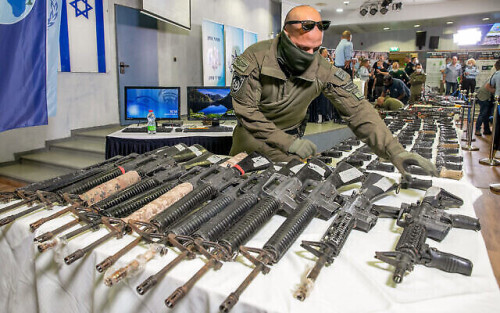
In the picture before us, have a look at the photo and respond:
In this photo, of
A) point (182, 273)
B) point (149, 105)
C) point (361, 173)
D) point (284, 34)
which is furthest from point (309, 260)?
point (149, 105)

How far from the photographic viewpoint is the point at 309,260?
3.12 ft

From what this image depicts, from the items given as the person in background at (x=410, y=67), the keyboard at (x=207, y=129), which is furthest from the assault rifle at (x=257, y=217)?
the person in background at (x=410, y=67)

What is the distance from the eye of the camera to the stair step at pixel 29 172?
3982 mm

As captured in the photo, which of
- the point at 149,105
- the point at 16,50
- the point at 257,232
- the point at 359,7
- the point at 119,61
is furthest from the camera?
the point at 359,7

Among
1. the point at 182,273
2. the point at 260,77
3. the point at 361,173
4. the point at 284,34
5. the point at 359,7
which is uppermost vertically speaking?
the point at 359,7

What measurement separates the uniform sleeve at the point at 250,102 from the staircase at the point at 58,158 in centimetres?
292

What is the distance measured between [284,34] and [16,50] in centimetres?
216

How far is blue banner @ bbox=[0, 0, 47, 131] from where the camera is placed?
264 cm

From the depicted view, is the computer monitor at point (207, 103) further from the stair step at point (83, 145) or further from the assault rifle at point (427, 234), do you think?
the assault rifle at point (427, 234)

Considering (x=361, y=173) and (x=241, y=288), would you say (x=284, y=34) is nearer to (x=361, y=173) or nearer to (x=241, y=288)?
(x=361, y=173)

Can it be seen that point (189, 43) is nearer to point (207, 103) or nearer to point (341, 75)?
point (207, 103)

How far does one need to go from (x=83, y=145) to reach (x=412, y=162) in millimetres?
4221

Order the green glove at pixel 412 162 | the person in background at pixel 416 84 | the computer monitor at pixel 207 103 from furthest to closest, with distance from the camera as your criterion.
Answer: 1. the person in background at pixel 416 84
2. the computer monitor at pixel 207 103
3. the green glove at pixel 412 162

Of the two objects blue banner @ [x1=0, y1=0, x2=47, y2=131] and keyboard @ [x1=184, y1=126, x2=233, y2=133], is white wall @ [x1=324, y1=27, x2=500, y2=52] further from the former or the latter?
blue banner @ [x1=0, y1=0, x2=47, y2=131]
